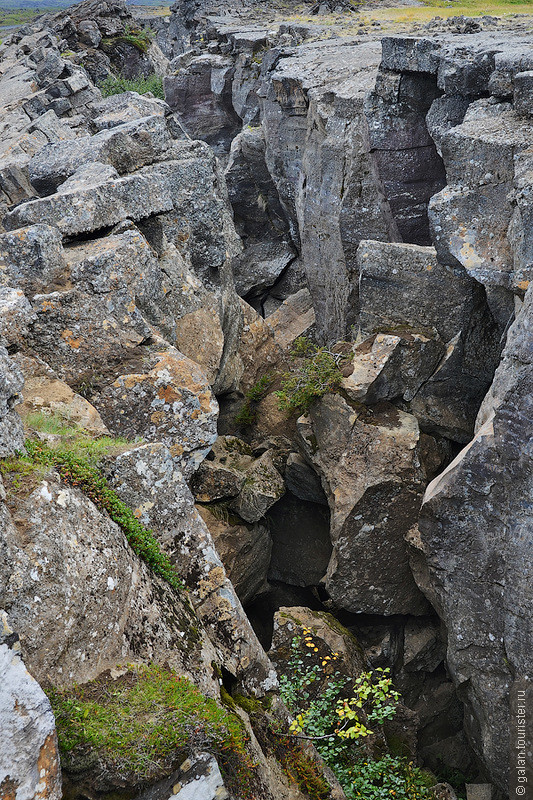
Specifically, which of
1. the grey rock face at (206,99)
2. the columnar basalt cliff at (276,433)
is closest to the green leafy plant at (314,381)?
the columnar basalt cliff at (276,433)

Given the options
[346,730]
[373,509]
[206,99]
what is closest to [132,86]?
[206,99]

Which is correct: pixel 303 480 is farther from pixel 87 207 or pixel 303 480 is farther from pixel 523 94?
pixel 523 94

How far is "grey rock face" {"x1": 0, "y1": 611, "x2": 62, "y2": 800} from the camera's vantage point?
542 centimetres

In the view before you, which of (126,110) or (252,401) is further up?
(126,110)

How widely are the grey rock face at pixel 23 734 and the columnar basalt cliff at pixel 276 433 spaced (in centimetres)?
2

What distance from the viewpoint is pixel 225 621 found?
877 cm

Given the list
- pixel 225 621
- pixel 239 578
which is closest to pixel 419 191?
pixel 239 578

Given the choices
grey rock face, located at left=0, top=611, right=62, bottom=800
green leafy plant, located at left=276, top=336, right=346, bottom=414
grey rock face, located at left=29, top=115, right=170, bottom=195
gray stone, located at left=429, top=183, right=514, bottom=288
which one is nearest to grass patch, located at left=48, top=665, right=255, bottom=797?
grey rock face, located at left=0, top=611, right=62, bottom=800

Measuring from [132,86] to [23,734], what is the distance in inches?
1704

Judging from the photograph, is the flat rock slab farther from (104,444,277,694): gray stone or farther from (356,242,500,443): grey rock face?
(104,444,277,694): gray stone

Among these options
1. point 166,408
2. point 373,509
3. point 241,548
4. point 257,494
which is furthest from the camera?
point 257,494

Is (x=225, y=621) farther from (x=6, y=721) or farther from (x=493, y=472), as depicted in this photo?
(x=493, y=472)

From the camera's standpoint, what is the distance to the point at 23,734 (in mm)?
5512

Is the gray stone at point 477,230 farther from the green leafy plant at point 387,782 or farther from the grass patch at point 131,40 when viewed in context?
the grass patch at point 131,40
